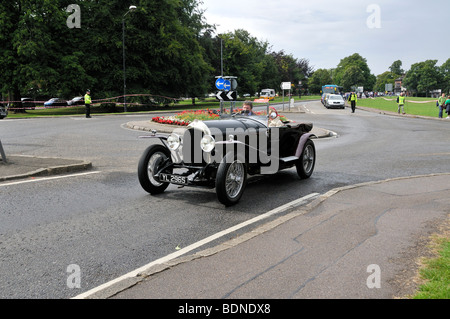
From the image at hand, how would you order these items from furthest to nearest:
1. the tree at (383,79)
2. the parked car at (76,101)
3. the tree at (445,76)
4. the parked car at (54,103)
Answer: the tree at (383,79) → the tree at (445,76) → the parked car at (76,101) → the parked car at (54,103)

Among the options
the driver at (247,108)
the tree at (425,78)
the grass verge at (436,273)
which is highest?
the tree at (425,78)

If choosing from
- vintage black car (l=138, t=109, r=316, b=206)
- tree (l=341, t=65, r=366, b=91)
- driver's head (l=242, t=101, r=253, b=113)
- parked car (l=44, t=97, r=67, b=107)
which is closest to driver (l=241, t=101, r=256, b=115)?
driver's head (l=242, t=101, r=253, b=113)

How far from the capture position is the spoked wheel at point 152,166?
21.6 ft

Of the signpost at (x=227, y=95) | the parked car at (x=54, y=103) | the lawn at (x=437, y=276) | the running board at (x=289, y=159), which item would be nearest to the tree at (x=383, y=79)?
the parked car at (x=54, y=103)

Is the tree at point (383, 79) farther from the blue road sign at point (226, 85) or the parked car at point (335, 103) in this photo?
the blue road sign at point (226, 85)

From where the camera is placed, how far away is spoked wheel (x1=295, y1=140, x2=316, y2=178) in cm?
816

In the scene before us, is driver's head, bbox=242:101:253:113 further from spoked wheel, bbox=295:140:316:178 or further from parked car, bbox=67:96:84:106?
parked car, bbox=67:96:84:106

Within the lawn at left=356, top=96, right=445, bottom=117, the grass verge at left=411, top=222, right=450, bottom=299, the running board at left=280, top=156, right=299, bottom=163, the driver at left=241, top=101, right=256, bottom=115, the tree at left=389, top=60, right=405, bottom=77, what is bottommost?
the grass verge at left=411, top=222, right=450, bottom=299

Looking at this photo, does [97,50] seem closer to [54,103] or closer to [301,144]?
[54,103]

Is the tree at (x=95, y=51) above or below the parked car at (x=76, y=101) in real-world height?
above

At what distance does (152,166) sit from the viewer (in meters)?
6.82

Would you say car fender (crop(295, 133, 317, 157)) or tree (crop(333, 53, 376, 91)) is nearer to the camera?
car fender (crop(295, 133, 317, 157))

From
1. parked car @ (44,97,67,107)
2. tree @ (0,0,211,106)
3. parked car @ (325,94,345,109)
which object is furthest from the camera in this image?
parked car @ (44,97,67,107)
